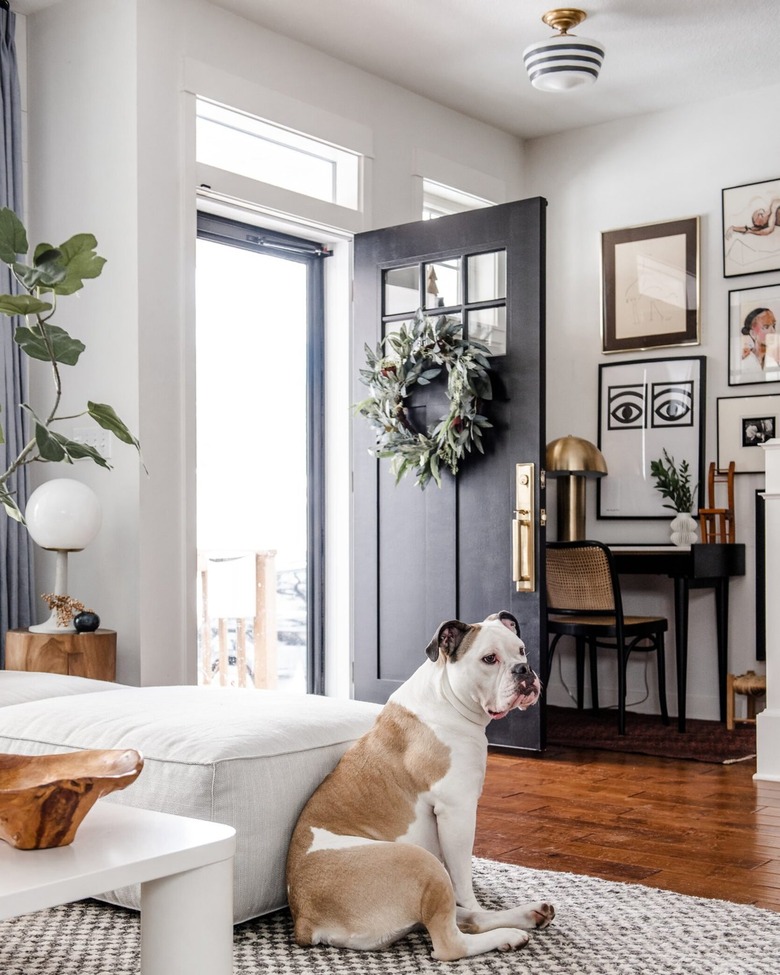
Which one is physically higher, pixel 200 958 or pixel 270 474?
pixel 270 474

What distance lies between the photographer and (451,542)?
454cm

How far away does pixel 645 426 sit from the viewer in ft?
18.0

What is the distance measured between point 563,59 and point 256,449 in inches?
85.3

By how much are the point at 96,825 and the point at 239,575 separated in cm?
389

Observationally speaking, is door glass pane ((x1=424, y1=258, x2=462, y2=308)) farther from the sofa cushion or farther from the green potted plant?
the sofa cushion

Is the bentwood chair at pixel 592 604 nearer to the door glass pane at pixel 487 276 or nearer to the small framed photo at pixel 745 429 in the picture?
the small framed photo at pixel 745 429

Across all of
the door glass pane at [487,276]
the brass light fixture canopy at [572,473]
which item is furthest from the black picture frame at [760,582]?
the door glass pane at [487,276]

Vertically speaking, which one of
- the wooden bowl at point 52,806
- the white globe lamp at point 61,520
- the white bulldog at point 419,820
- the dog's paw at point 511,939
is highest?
the white globe lamp at point 61,520

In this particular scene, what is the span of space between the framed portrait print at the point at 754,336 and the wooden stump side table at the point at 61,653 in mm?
3157

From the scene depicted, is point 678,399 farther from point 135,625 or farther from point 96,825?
point 96,825

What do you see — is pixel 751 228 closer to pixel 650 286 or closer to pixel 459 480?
pixel 650 286

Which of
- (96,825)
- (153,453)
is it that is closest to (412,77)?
(153,453)

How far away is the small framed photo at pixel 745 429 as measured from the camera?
16.8ft

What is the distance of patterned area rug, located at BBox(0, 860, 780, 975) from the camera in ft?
6.75
